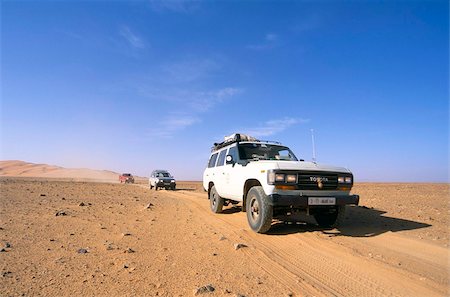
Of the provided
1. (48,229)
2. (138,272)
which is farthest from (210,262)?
(48,229)

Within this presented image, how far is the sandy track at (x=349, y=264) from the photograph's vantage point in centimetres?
344

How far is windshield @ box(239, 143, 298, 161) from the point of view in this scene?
818 cm

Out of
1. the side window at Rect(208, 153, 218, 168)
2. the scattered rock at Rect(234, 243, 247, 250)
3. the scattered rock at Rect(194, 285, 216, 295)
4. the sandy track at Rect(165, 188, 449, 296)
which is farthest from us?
the side window at Rect(208, 153, 218, 168)

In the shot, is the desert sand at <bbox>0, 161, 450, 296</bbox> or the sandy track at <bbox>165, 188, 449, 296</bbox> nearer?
the desert sand at <bbox>0, 161, 450, 296</bbox>

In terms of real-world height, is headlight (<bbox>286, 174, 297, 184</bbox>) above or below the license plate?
above

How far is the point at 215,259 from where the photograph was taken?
434 centimetres

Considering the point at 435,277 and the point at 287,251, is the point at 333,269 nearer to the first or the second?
the point at 287,251

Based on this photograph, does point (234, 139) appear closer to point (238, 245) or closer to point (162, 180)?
point (238, 245)

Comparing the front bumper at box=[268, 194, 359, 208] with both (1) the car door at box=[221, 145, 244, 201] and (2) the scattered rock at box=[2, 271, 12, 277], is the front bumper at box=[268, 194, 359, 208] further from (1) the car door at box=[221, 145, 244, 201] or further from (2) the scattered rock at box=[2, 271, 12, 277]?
(2) the scattered rock at box=[2, 271, 12, 277]

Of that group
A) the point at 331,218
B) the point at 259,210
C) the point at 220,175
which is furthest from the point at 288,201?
the point at 220,175

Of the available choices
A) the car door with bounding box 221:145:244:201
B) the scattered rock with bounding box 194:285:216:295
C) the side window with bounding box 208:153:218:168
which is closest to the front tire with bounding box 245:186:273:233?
the car door with bounding box 221:145:244:201

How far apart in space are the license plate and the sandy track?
671mm

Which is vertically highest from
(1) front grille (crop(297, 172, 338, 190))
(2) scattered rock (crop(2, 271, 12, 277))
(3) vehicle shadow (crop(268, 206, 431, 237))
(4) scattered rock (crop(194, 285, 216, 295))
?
(1) front grille (crop(297, 172, 338, 190))

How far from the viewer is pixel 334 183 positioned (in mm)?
6387
